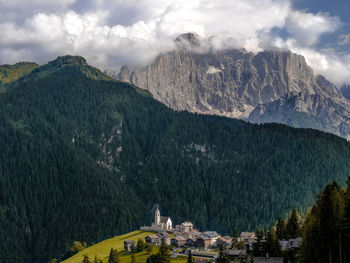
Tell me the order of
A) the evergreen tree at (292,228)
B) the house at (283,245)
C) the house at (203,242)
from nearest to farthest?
the house at (283,245), the evergreen tree at (292,228), the house at (203,242)

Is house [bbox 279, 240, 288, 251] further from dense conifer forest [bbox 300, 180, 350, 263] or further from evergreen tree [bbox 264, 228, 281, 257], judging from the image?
→ dense conifer forest [bbox 300, 180, 350, 263]

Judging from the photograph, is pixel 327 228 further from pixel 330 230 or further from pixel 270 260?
pixel 270 260

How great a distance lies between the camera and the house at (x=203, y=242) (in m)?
180

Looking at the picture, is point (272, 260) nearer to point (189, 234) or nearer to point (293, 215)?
point (293, 215)

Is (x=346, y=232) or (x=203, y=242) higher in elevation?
(x=203, y=242)

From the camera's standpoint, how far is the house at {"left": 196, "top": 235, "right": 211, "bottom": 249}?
7072 inches

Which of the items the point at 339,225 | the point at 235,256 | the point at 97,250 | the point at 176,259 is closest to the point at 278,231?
the point at 235,256

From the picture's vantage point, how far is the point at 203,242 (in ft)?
593

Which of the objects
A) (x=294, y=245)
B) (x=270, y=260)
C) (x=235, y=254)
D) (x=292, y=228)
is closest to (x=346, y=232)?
(x=294, y=245)

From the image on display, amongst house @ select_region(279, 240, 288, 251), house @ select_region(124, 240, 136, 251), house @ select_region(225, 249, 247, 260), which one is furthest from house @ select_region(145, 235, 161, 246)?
house @ select_region(279, 240, 288, 251)

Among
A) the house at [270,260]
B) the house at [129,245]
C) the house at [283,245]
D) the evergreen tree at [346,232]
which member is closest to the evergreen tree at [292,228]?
the house at [283,245]

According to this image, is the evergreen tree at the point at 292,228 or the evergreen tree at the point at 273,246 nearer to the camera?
the evergreen tree at the point at 273,246

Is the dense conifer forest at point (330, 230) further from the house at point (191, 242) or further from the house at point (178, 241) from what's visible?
the house at point (178, 241)

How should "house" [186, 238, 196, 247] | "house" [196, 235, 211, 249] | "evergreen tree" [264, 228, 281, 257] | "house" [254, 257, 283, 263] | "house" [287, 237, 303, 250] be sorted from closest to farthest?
"house" [254, 257, 283, 263] → "house" [287, 237, 303, 250] → "evergreen tree" [264, 228, 281, 257] → "house" [196, 235, 211, 249] → "house" [186, 238, 196, 247]
